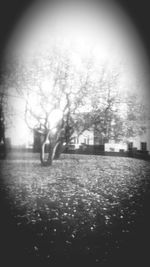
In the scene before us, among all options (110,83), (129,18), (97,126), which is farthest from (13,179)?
(129,18)

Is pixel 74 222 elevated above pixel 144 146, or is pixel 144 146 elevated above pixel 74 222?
pixel 144 146

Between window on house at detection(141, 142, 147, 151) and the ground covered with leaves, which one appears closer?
the ground covered with leaves

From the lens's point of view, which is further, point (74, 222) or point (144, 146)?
point (144, 146)

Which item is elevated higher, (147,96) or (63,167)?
(147,96)

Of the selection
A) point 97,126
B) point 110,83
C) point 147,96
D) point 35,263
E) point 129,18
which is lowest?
point 35,263

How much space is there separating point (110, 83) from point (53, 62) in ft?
11.4

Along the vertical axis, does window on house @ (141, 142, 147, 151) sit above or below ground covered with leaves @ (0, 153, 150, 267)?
above

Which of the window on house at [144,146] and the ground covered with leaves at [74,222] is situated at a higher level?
the window on house at [144,146]

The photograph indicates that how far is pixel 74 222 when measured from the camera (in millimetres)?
3828

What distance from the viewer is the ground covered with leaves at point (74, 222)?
281cm

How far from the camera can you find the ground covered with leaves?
9.21ft

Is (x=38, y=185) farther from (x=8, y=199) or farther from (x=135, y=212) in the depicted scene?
(x=135, y=212)

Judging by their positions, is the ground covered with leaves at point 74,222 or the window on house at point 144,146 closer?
the ground covered with leaves at point 74,222

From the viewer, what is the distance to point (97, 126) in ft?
31.3
